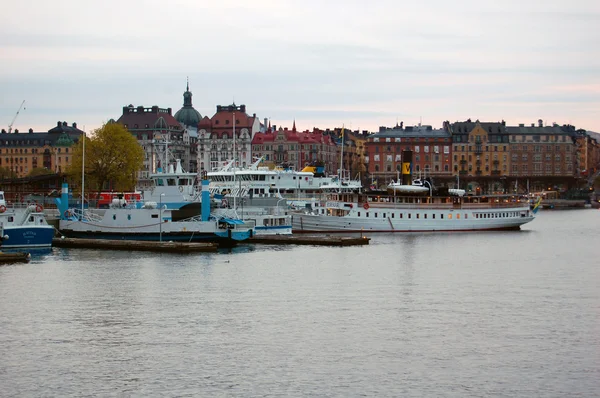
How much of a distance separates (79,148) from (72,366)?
81.9 m

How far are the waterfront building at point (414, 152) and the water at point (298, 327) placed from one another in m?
125

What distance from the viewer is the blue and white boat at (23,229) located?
67.2m

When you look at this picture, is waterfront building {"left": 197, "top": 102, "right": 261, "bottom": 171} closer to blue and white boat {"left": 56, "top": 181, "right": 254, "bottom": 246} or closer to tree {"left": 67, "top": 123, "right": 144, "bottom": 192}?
tree {"left": 67, "top": 123, "right": 144, "bottom": 192}

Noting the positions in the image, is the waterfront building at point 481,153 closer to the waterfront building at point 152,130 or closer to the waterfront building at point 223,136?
the waterfront building at point 223,136

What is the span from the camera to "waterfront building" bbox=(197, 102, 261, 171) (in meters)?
186

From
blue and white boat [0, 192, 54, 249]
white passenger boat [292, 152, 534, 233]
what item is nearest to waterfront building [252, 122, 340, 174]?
white passenger boat [292, 152, 534, 233]

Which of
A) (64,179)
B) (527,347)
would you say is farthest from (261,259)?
(64,179)

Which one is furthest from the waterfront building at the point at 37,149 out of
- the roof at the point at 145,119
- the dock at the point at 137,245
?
the dock at the point at 137,245

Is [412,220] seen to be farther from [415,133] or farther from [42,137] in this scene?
[42,137]

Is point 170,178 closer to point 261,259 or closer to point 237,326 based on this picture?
point 261,259

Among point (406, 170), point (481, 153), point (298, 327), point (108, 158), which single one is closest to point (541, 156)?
point (481, 153)

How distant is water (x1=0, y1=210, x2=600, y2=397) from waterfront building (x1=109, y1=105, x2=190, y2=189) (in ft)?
426

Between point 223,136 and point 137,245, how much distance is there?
12133cm

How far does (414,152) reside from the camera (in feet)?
614
